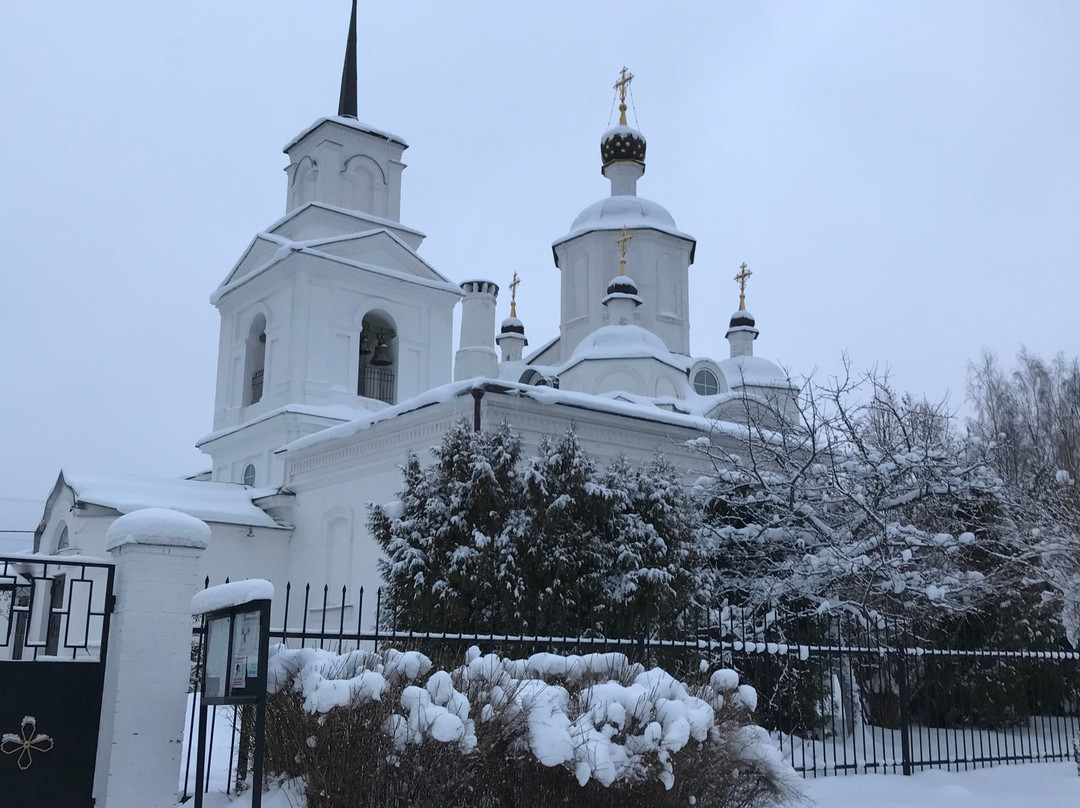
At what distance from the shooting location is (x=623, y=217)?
31.9 m

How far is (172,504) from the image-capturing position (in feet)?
60.4

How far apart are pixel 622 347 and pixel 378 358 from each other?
5884 mm

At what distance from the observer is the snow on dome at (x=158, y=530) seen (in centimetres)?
661

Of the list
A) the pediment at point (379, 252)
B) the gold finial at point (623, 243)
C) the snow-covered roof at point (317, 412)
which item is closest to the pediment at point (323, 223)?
the pediment at point (379, 252)

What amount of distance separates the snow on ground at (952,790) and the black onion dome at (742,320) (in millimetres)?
25653

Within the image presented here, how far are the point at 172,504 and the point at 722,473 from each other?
32.5ft

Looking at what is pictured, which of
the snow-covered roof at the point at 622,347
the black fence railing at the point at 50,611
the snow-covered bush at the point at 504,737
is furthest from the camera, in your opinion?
the snow-covered roof at the point at 622,347

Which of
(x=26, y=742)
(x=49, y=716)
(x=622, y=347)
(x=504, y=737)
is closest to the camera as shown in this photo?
(x=504, y=737)

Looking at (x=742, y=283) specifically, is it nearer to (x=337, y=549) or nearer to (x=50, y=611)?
(x=337, y=549)

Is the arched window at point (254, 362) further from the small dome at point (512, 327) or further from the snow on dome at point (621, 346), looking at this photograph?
the small dome at point (512, 327)

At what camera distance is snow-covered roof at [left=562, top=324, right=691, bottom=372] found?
24.7 m

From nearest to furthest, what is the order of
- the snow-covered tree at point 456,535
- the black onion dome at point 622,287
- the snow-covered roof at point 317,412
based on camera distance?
the snow-covered tree at point 456,535 → the snow-covered roof at point 317,412 → the black onion dome at point 622,287

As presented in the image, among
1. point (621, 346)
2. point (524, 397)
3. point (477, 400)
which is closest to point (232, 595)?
point (477, 400)

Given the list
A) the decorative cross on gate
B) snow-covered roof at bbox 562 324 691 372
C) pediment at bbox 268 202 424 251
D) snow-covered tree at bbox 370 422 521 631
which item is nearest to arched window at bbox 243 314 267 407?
pediment at bbox 268 202 424 251
